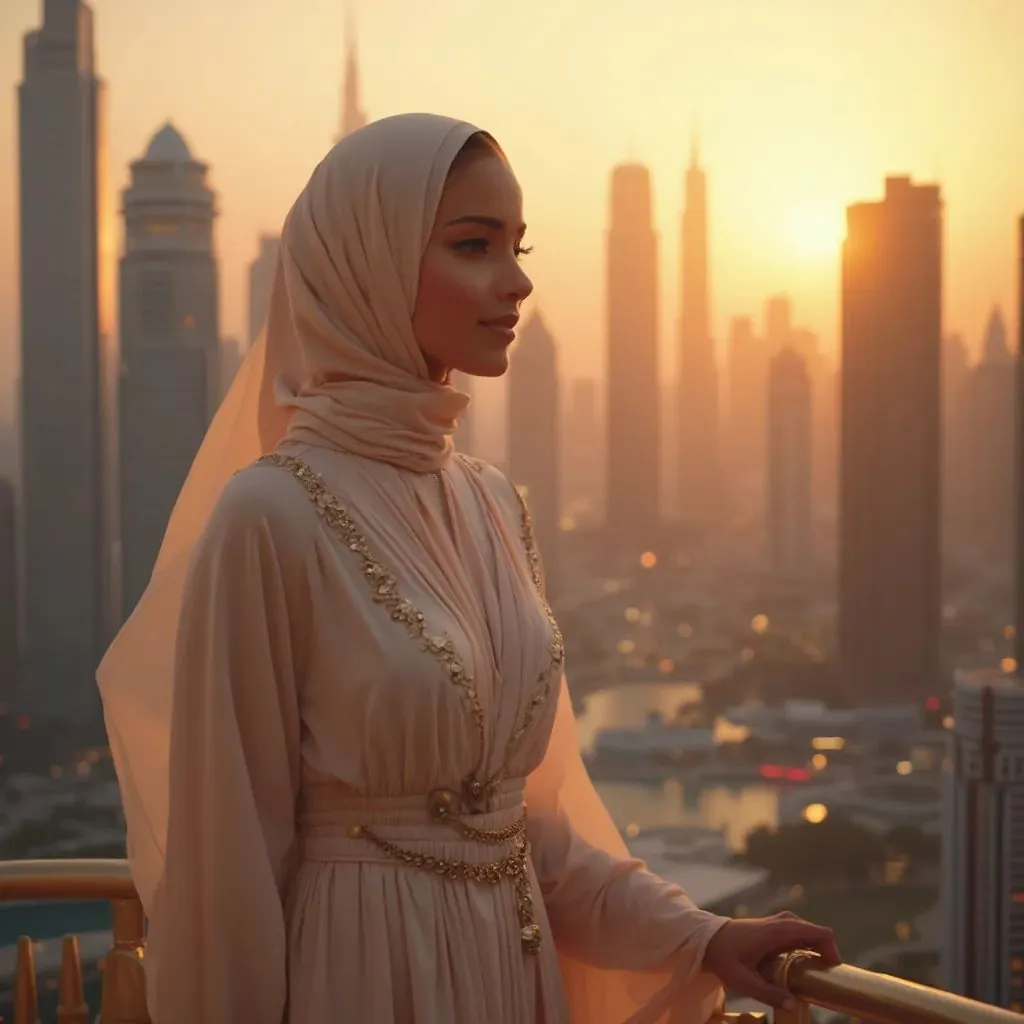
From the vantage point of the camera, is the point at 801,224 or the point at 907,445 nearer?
the point at 801,224

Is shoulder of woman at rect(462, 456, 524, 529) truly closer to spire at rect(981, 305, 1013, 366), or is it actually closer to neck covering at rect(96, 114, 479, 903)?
neck covering at rect(96, 114, 479, 903)

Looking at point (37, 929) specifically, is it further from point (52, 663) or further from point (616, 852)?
point (52, 663)

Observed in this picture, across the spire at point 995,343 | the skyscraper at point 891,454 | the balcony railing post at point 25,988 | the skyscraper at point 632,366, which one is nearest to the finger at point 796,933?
the balcony railing post at point 25,988

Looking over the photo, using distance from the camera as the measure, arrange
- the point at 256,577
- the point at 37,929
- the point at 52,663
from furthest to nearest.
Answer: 1. the point at 52,663
2. the point at 37,929
3. the point at 256,577

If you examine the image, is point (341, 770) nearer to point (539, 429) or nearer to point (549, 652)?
point (549, 652)

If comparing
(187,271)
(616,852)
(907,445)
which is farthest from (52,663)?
(616,852)

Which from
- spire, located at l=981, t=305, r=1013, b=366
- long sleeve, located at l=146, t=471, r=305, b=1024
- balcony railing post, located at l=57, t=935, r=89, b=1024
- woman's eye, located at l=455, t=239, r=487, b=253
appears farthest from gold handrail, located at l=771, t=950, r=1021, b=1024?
spire, located at l=981, t=305, r=1013, b=366

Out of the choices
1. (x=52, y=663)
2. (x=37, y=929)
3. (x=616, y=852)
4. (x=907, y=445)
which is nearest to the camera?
(x=616, y=852)

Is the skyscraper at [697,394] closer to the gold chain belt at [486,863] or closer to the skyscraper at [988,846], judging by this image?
the skyscraper at [988,846]
